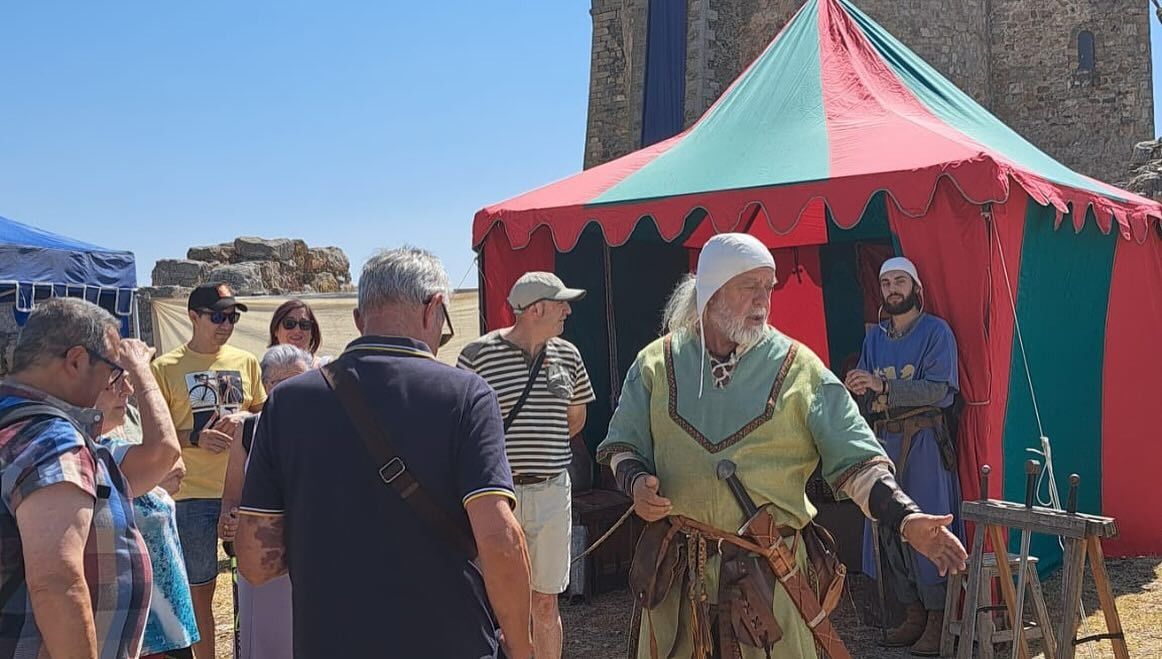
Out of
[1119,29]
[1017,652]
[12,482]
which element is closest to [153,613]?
[12,482]

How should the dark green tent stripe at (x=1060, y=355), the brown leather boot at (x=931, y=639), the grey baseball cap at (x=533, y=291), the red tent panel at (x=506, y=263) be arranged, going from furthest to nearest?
the red tent panel at (x=506, y=263), the dark green tent stripe at (x=1060, y=355), the brown leather boot at (x=931, y=639), the grey baseball cap at (x=533, y=291)

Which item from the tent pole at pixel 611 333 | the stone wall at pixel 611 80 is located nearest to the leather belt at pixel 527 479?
the tent pole at pixel 611 333

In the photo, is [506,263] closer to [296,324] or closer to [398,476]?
[296,324]

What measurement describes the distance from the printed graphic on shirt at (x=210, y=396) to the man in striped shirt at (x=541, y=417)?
2.78ft

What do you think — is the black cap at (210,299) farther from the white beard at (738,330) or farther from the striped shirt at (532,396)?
the white beard at (738,330)

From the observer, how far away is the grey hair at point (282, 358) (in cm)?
328

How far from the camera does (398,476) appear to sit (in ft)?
5.82

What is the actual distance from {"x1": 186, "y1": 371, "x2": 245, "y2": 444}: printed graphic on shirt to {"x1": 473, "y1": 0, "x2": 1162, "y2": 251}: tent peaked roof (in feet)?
6.51

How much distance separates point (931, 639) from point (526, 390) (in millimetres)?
1989

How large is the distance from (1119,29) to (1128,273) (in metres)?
13.1

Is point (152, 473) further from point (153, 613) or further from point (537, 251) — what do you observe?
point (537, 251)

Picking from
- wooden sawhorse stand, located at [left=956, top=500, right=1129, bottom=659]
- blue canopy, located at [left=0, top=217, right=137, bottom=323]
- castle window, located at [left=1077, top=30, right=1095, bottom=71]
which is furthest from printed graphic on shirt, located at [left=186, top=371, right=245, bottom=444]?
castle window, located at [left=1077, top=30, right=1095, bottom=71]

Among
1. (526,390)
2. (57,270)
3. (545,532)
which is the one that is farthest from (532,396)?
(57,270)

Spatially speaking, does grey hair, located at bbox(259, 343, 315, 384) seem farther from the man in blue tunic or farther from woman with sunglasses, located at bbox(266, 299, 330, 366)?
the man in blue tunic
